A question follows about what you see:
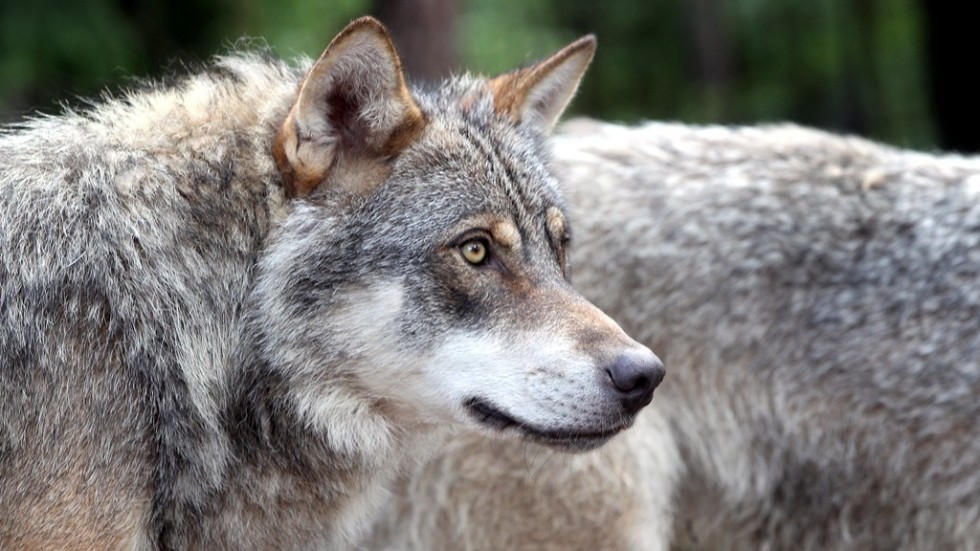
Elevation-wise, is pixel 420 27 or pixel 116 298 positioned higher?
pixel 420 27

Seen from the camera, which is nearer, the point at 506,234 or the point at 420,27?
the point at 506,234

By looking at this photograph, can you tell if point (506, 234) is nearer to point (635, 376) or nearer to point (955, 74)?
point (635, 376)

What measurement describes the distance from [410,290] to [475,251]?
27 cm

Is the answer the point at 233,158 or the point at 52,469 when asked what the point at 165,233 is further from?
the point at 52,469

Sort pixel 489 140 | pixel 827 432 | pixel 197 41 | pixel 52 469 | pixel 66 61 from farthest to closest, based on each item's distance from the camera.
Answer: pixel 197 41, pixel 66 61, pixel 827 432, pixel 489 140, pixel 52 469

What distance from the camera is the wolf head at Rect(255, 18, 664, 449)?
12.9 ft

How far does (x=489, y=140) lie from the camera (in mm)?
4500

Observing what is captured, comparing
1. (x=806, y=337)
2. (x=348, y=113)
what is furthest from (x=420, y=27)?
(x=348, y=113)

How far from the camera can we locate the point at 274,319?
414cm

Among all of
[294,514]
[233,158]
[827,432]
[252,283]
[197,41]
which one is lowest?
[294,514]

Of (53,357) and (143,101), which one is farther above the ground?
(143,101)

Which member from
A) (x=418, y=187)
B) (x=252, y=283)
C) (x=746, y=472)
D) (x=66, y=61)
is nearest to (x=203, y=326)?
(x=252, y=283)

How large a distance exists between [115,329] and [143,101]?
1.07 m

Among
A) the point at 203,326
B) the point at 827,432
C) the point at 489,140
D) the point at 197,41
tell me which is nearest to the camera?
the point at 203,326
